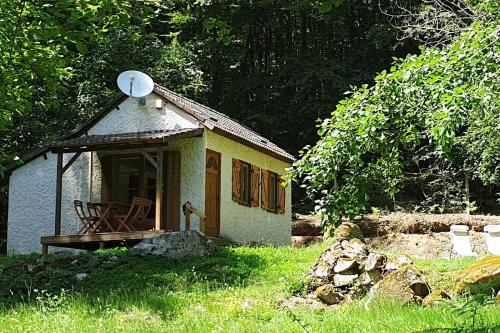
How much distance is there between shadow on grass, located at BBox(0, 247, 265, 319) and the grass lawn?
0.02 m

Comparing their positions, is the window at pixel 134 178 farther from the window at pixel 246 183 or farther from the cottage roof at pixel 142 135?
the window at pixel 246 183

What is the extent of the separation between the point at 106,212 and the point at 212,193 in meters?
2.80

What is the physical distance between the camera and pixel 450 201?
27.9m

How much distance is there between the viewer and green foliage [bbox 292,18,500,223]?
8742 millimetres

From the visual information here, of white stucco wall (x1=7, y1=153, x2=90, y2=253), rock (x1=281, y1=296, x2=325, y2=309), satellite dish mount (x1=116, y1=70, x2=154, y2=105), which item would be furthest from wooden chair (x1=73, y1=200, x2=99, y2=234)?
rock (x1=281, y1=296, x2=325, y2=309)

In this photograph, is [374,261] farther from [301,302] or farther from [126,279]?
[126,279]

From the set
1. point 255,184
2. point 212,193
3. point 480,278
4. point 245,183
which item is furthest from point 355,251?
point 255,184

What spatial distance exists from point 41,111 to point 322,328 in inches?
738

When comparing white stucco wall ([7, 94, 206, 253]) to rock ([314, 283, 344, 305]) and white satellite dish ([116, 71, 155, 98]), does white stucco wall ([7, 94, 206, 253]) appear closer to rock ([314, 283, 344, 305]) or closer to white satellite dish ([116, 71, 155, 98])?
white satellite dish ([116, 71, 155, 98])

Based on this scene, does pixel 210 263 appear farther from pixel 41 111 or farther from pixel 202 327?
pixel 41 111

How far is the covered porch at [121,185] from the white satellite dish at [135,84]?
1.04m

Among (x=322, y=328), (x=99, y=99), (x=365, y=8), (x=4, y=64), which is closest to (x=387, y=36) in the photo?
(x=365, y=8)

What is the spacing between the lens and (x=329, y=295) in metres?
10.4

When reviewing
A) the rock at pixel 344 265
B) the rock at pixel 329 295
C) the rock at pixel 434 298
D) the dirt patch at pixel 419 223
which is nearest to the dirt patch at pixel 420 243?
the dirt patch at pixel 419 223
